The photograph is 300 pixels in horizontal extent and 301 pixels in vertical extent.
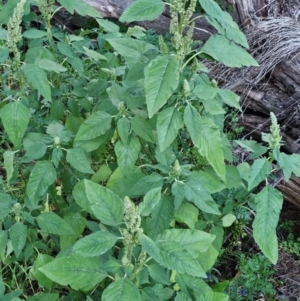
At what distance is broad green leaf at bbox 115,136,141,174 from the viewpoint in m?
1.77

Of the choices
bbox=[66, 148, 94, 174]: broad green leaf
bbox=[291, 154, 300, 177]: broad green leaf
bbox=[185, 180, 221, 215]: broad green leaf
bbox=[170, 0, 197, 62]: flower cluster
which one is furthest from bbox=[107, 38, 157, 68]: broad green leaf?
bbox=[291, 154, 300, 177]: broad green leaf

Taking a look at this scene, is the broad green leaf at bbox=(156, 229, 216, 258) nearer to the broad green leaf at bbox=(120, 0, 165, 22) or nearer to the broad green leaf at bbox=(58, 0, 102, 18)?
the broad green leaf at bbox=(120, 0, 165, 22)

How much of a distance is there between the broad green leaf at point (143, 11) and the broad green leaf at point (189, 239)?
0.63 metres

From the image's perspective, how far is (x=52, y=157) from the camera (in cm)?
179

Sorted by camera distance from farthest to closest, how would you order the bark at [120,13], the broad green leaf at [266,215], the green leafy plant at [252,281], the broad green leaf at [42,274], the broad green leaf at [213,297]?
the bark at [120,13]
the green leafy plant at [252,281]
the broad green leaf at [42,274]
the broad green leaf at [266,215]
the broad green leaf at [213,297]

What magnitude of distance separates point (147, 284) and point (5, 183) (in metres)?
0.77

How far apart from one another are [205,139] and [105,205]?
0.39 m

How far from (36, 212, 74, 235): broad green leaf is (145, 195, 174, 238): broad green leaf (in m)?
0.27

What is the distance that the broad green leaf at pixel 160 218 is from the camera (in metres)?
1.68

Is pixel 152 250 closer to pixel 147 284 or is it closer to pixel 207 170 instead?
pixel 147 284

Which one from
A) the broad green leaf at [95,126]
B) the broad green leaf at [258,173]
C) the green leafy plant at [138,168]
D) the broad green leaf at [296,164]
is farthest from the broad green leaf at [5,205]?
the broad green leaf at [296,164]

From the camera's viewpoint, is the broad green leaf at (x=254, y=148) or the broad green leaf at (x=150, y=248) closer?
the broad green leaf at (x=150, y=248)

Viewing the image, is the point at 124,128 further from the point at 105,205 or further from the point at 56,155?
the point at 105,205

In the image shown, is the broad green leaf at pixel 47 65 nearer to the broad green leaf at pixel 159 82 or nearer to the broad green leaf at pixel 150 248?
the broad green leaf at pixel 159 82
